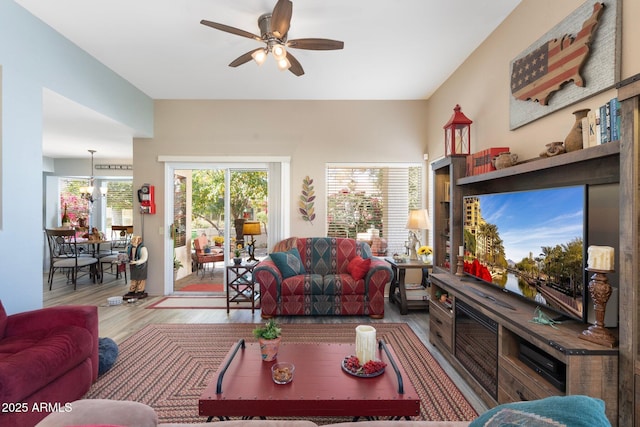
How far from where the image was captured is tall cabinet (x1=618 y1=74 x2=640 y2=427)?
1.26 meters

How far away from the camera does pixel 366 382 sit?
175cm

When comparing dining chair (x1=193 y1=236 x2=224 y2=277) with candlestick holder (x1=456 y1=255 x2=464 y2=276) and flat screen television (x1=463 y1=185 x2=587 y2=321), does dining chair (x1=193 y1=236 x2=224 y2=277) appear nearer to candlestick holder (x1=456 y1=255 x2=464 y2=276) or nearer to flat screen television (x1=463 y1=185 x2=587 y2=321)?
candlestick holder (x1=456 y1=255 x2=464 y2=276)

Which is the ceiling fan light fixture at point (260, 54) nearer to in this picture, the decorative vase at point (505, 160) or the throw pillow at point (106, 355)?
the decorative vase at point (505, 160)

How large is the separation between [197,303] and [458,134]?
4.11 metres

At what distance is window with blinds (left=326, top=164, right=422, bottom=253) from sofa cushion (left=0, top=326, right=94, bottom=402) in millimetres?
3409

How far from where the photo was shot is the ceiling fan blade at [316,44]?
254 cm

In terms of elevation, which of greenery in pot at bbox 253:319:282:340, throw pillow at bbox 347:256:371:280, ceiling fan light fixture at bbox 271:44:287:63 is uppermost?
ceiling fan light fixture at bbox 271:44:287:63

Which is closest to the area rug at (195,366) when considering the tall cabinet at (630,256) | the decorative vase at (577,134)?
the tall cabinet at (630,256)

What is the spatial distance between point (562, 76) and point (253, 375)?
2.79 metres

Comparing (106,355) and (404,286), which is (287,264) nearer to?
(404,286)

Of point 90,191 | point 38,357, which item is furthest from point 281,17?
point 90,191

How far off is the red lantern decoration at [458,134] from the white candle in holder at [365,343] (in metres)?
2.04

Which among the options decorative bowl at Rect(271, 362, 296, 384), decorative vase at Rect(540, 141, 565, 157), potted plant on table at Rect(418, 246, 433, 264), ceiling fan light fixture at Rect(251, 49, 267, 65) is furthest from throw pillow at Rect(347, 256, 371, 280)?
ceiling fan light fixture at Rect(251, 49, 267, 65)

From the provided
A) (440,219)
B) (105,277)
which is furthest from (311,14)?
(105,277)
